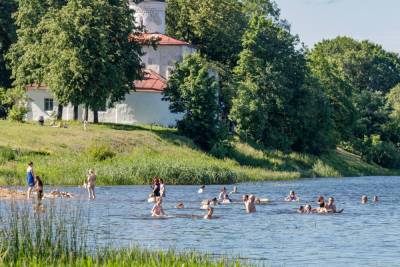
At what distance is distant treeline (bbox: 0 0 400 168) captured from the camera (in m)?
92.3

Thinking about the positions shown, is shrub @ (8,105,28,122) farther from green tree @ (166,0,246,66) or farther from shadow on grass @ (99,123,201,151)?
green tree @ (166,0,246,66)

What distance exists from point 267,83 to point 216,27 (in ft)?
50.1

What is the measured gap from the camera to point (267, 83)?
110 meters

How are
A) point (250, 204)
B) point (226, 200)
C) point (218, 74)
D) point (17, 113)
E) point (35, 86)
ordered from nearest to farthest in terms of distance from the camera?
point (250, 204) → point (226, 200) → point (17, 113) → point (35, 86) → point (218, 74)

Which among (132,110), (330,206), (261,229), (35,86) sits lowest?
(261,229)

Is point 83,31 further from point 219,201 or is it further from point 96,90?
point 219,201

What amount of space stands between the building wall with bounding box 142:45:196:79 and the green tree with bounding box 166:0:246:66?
3581 mm

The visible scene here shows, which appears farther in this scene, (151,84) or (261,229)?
(151,84)

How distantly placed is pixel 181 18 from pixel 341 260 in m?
92.8

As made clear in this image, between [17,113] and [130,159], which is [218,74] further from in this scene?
[130,159]

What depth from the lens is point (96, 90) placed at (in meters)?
91.8

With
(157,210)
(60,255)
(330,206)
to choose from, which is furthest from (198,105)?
(60,255)

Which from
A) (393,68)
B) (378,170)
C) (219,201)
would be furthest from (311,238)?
(393,68)

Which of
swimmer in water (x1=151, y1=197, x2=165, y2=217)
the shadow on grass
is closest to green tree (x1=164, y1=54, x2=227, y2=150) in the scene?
the shadow on grass
